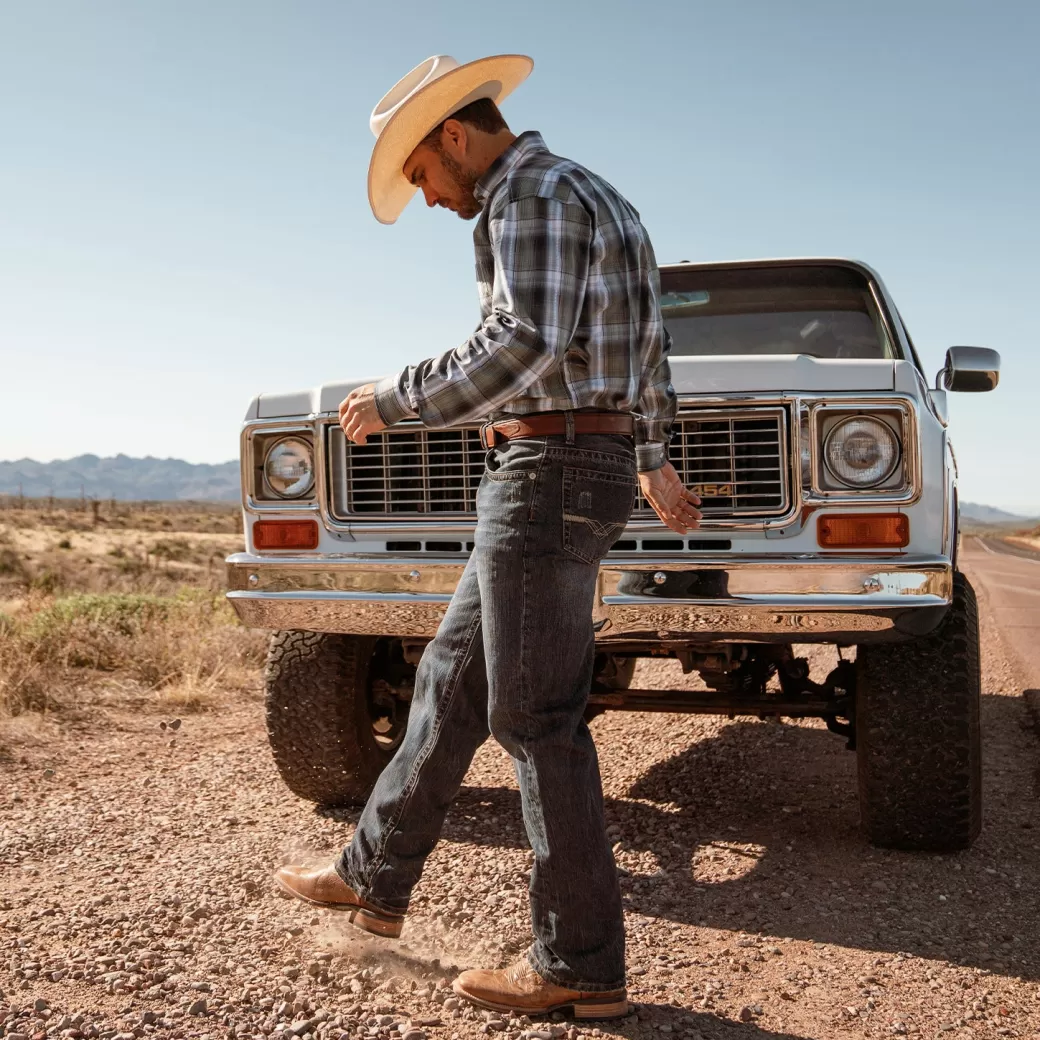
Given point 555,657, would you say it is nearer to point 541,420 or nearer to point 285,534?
point 541,420

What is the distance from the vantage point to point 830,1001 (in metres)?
2.46

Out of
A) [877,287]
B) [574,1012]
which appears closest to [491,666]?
[574,1012]

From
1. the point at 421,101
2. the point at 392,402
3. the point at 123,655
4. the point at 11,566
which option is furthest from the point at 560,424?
the point at 11,566

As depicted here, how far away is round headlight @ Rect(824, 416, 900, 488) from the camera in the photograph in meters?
3.18

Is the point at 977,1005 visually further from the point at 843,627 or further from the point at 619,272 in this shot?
the point at 619,272

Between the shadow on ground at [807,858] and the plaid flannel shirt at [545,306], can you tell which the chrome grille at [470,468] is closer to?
the plaid flannel shirt at [545,306]

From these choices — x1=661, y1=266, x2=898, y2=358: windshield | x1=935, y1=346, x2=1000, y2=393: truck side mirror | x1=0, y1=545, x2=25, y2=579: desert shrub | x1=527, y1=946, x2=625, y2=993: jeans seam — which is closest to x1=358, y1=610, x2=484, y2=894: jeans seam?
x1=527, y1=946, x2=625, y2=993: jeans seam

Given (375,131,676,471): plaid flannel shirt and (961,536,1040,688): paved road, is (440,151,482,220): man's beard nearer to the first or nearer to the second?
(375,131,676,471): plaid flannel shirt

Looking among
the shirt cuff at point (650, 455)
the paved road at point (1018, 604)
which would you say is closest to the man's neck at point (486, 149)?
the shirt cuff at point (650, 455)

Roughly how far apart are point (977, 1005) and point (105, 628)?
21.6 feet

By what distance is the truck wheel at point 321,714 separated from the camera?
3.84 meters

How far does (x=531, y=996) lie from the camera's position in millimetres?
2299

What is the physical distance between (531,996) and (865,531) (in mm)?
1606

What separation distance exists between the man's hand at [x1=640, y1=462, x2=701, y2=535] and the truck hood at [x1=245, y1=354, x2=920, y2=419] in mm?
586
